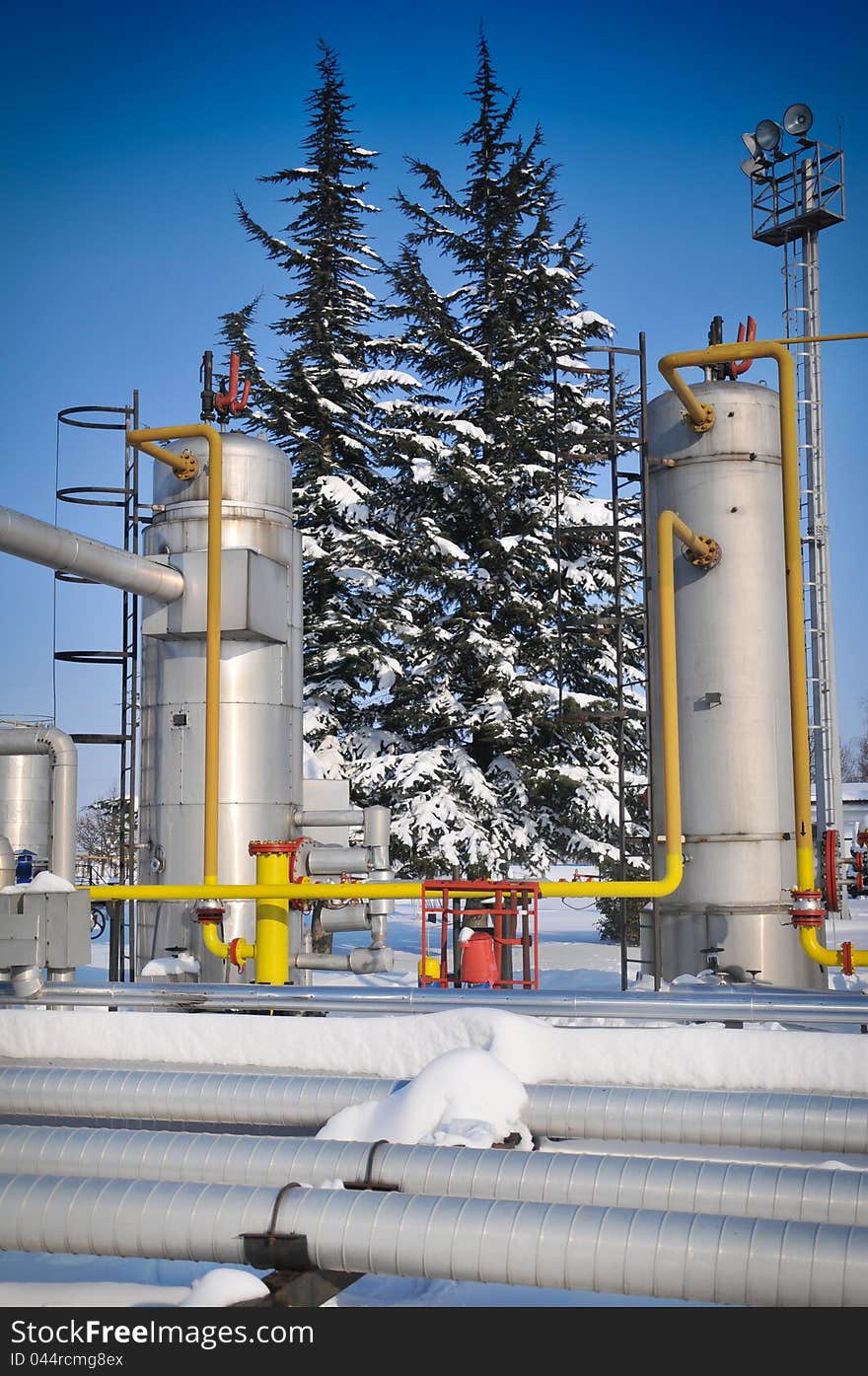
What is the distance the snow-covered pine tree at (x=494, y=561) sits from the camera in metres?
23.8

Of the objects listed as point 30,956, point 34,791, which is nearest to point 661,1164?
point 30,956

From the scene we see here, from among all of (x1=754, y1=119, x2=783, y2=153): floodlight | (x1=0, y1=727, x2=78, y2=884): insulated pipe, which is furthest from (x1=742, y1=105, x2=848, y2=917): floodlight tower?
(x1=0, y1=727, x2=78, y2=884): insulated pipe

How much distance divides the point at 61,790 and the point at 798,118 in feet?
68.1

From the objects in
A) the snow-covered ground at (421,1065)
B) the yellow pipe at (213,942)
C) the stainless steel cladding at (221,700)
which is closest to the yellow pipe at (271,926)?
the yellow pipe at (213,942)

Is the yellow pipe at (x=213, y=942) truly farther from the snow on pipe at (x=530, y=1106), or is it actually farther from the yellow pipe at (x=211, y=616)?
the snow on pipe at (x=530, y=1106)

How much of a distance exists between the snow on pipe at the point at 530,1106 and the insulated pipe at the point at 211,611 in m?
5.63

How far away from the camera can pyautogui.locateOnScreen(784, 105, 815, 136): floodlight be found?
2497 cm

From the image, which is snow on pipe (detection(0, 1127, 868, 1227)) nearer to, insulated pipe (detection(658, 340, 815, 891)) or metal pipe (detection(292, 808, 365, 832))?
insulated pipe (detection(658, 340, 815, 891))

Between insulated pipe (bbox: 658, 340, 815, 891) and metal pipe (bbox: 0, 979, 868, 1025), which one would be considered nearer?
metal pipe (bbox: 0, 979, 868, 1025)

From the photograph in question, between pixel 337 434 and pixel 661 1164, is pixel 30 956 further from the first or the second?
pixel 337 434

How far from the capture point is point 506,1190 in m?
5.01

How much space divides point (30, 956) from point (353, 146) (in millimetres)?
25008

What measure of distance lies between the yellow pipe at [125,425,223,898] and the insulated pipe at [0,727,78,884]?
1.57m
